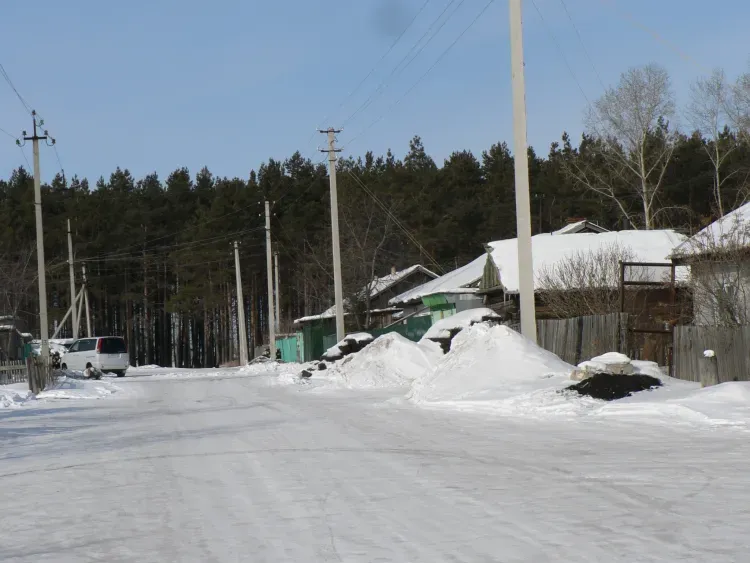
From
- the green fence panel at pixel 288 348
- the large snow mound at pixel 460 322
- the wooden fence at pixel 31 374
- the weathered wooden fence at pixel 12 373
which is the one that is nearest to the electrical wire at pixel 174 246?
the green fence panel at pixel 288 348

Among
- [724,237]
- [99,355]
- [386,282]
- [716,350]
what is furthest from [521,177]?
[386,282]

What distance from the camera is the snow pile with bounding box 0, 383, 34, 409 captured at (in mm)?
23003

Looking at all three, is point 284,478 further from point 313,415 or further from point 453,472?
point 313,415

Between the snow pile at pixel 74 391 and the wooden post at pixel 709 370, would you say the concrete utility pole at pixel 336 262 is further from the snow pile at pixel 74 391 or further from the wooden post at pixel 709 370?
the wooden post at pixel 709 370

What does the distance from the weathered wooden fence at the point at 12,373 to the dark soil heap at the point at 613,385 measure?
21.8 metres

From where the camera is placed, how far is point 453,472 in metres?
9.52

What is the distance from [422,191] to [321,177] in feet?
41.8

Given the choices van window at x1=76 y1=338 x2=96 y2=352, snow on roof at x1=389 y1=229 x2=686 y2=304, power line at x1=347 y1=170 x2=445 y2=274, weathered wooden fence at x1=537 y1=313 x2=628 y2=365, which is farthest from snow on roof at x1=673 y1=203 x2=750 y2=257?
power line at x1=347 y1=170 x2=445 y2=274

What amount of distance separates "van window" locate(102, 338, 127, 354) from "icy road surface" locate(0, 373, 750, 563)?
32.6 m

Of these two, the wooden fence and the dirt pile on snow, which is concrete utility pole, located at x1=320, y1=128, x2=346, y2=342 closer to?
the dirt pile on snow

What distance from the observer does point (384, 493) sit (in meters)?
8.37

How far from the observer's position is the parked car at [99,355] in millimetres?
46719

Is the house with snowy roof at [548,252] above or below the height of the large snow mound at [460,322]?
above

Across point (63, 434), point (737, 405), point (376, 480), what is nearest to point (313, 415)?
point (63, 434)
